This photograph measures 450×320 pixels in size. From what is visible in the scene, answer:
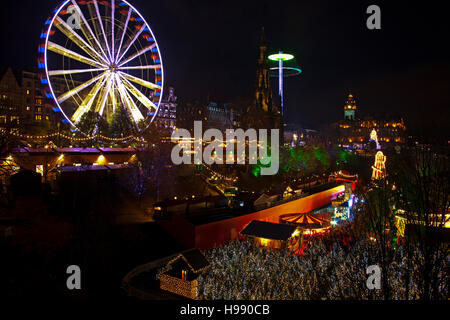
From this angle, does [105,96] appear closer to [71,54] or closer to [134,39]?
[71,54]

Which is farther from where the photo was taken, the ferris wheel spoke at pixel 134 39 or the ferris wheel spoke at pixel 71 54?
the ferris wheel spoke at pixel 134 39

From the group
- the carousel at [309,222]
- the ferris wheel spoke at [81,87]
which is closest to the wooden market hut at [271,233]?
the carousel at [309,222]

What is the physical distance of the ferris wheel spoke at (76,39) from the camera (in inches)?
894

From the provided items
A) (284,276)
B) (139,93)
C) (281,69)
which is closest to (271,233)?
(284,276)

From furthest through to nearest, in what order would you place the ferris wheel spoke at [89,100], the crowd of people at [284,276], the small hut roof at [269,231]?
the ferris wheel spoke at [89,100] < the small hut roof at [269,231] < the crowd of people at [284,276]

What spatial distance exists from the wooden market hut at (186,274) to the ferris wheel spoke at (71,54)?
1895 centimetres

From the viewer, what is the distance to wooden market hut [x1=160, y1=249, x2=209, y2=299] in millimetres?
9998

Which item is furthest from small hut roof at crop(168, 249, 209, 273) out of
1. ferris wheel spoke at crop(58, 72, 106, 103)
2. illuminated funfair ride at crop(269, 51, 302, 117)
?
illuminated funfair ride at crop(269, 51, 302, 117)

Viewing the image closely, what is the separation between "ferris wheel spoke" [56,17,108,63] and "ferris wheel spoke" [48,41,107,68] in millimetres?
464

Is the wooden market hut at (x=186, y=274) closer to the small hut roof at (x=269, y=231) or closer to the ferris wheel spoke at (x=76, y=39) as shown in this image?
the small hut roof at (x=269, y=231)
